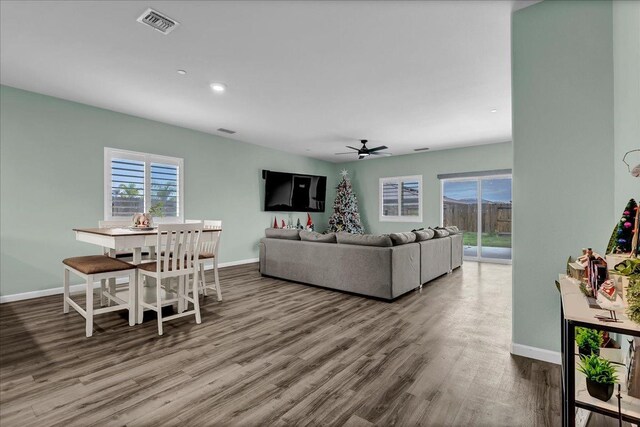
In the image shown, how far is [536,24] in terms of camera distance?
2.28m

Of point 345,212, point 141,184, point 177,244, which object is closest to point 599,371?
point 177,244

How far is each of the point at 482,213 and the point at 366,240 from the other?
4.47 metres

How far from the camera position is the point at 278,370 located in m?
2.17

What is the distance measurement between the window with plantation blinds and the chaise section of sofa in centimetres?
198

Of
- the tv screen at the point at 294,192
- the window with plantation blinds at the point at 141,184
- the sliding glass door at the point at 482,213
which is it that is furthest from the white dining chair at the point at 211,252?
the sliding glass door at the point at 482,213

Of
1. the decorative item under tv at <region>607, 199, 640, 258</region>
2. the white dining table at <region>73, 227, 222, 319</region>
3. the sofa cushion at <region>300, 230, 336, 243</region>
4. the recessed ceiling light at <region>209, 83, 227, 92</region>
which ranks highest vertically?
the recessed ceiling light at <region>209, 83, 227, 92</region>

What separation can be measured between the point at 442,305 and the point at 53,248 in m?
5.17

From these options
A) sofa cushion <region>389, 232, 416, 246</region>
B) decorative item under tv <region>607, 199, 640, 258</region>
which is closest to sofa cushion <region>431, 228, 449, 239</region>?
sofa cushion <region>389, 232, 416, 246</region>

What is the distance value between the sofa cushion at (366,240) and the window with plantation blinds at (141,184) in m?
2.77

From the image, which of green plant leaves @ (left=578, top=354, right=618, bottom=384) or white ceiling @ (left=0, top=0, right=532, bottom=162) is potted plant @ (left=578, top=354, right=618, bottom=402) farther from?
white ceiling @ (left=0, top=0, right=532, bottom=162)

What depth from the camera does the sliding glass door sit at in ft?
22.5

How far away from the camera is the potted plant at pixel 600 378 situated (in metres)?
1.28

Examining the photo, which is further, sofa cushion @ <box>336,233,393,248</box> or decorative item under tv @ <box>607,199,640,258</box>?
sofa cushion @ <box>336,233,393,248</box>

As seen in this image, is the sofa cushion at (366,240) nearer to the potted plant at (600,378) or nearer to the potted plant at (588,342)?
the potted plant at (588,342)
